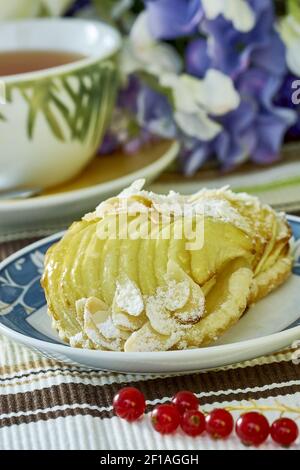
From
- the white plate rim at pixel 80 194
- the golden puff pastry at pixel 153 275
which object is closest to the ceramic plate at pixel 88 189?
the white plate rim at pixel 80 194

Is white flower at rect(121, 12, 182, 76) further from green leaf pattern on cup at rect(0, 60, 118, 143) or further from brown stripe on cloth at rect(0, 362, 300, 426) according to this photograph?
brown stripe on cloth at rect(0, 362, 300, 426)

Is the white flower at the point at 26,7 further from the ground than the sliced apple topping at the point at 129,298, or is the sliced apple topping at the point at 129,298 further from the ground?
the sliced apple topping at the point at 129,298

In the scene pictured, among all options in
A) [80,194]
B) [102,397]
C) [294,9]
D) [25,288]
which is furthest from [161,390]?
[294,9]

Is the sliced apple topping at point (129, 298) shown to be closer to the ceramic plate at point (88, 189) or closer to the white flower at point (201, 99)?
the ceramic plate at point (88, 189)

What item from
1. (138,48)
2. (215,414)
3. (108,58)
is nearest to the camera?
(215,414)

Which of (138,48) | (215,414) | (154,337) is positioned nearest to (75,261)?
(154,337)

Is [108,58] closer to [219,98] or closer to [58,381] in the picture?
[219,98]
